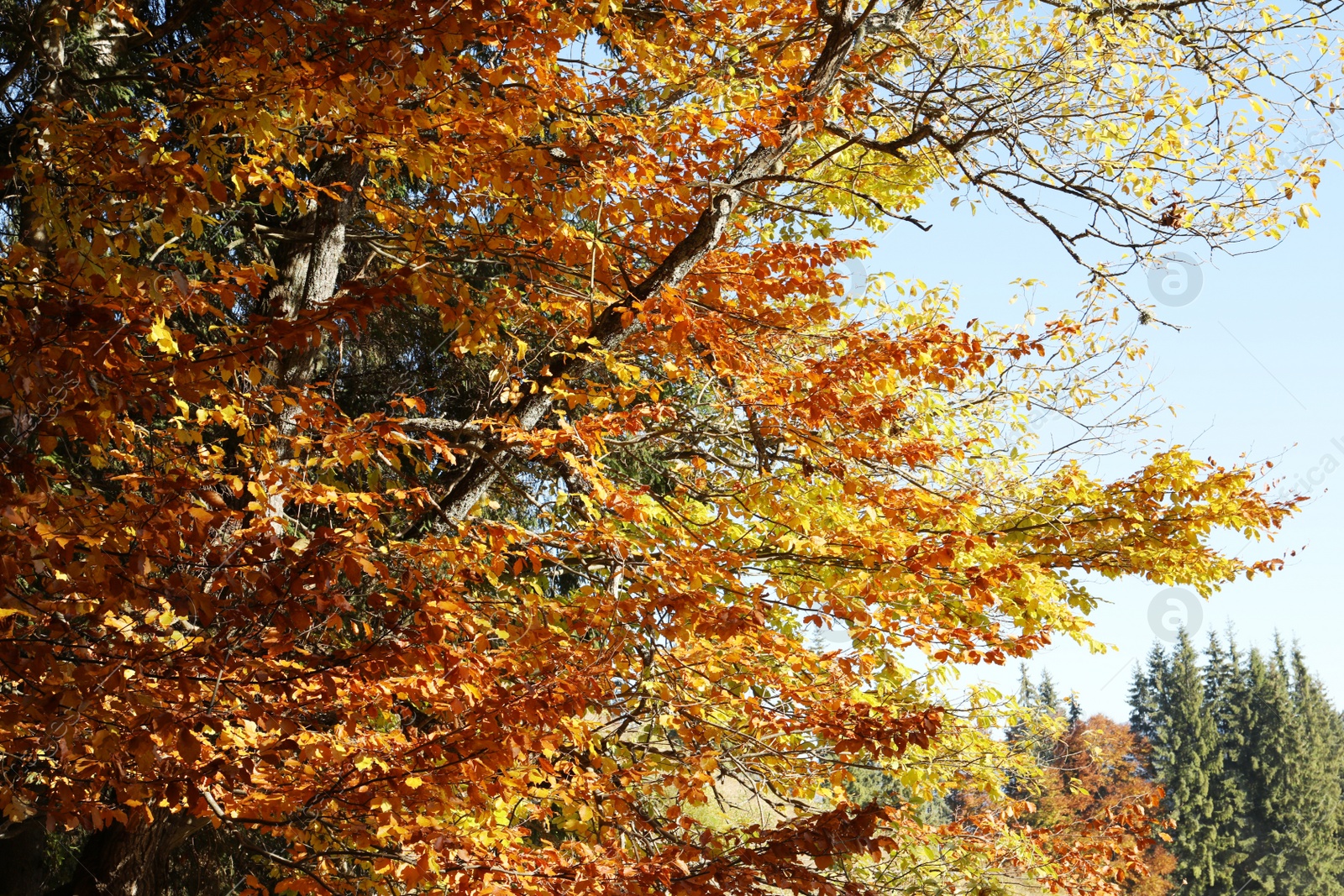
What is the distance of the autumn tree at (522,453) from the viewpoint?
2.88m

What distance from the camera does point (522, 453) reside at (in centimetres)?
516

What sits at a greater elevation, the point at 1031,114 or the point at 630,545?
the point at 1031,114

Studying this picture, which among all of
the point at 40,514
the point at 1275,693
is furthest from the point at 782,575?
the point at 1275,693

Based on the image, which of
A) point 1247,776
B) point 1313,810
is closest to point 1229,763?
point 1247,776

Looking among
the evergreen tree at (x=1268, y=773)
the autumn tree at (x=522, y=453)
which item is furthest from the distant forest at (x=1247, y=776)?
the autumn tree at (x=522, y=453)

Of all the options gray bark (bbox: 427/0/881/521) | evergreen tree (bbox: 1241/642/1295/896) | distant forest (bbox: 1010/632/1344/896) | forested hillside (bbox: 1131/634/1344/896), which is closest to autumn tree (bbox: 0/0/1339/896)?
gray bark (bbox: 427/0/881/521)

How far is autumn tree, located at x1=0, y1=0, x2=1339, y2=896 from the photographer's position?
2.88 m

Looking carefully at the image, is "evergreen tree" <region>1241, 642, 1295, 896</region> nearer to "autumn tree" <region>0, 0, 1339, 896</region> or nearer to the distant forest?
the distant forest

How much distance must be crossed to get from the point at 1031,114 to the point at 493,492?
5.13m

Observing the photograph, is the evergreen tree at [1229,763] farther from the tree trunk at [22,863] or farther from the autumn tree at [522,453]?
the tree trunk at [22,863]

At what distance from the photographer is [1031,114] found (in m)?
5.07

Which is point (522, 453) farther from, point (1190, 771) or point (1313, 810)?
point (1313, 810)

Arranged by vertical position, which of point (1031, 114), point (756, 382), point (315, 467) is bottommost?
point (315, 467)

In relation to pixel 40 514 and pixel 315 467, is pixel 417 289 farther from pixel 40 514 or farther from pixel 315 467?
pixel 315 467
